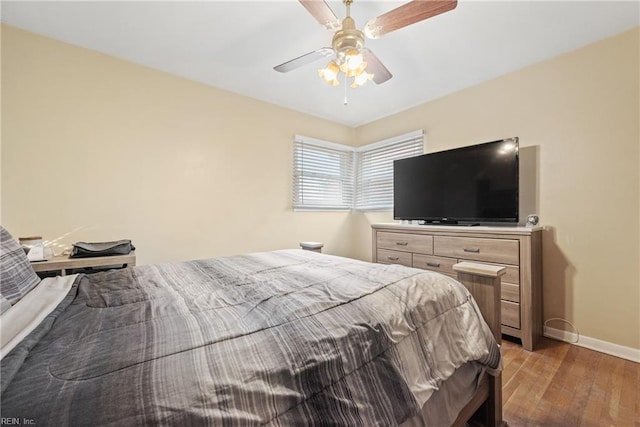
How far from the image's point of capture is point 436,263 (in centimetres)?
253

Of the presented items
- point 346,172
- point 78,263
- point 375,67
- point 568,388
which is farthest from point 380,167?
point 78,263

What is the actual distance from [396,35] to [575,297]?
2548 mm

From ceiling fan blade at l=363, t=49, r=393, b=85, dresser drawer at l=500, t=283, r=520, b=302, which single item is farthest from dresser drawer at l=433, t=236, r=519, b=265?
ceiling fan blade at l=363, t=49, r=393, b=85

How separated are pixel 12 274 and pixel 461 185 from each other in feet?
10.1

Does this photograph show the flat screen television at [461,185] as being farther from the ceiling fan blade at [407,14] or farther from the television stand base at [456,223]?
the ceiling fan blade at [407,14]

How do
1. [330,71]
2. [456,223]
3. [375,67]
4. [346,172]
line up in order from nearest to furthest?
[330,71], [375,67], [456,223], [346,172]

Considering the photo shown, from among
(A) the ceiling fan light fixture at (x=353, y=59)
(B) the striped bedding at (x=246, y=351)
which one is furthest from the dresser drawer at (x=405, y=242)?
(A) the ceiling fan light fixture at (x=353, y=59)

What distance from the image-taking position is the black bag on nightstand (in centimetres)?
190

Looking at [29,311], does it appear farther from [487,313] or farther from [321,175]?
[321,175]

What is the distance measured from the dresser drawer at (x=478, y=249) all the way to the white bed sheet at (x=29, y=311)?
262 cm

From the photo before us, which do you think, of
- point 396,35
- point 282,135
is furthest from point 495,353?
point 282,135

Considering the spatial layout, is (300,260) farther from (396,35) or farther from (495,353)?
(396,35)

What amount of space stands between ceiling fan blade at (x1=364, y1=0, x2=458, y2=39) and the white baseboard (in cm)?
260

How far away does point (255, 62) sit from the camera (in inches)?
94.1
